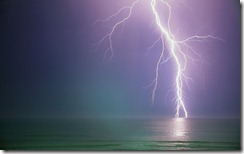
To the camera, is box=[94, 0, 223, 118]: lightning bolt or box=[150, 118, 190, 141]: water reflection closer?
box=[150, 118, 190, 141]: water reflection

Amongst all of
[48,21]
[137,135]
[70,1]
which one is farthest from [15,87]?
[137,135]

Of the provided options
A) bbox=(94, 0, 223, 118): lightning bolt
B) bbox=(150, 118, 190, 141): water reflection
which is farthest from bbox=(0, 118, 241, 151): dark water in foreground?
bbox=(94, 0, 223, 118): lightning bolt

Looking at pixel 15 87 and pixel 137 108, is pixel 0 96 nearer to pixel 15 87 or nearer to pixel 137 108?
pixel 15 87

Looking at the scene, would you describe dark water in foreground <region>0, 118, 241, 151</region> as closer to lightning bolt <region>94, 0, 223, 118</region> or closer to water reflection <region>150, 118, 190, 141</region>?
water reflection <region>150, 118, 190, 141</region>

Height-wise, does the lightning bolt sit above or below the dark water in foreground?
above

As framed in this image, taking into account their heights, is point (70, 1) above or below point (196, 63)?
above

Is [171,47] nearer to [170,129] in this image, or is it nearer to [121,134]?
[170,129]
